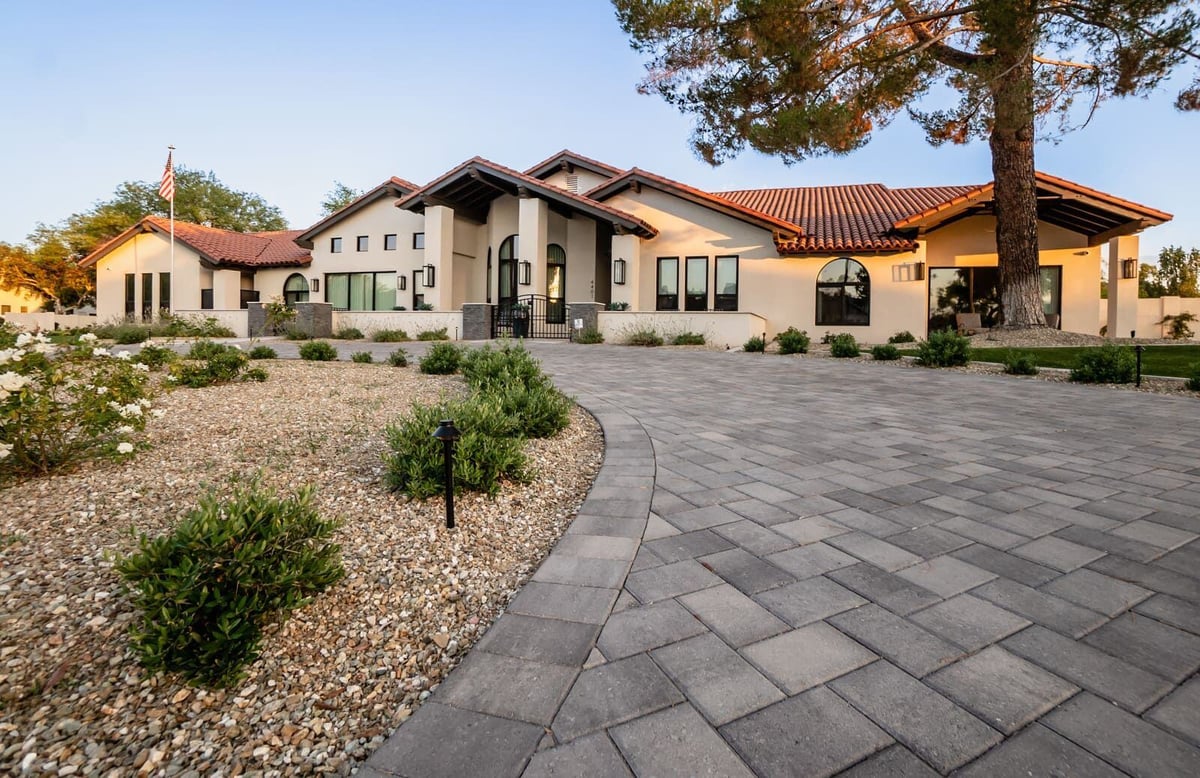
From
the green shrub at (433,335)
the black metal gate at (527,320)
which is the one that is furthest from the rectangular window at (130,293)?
the black metal gate at (527,320)

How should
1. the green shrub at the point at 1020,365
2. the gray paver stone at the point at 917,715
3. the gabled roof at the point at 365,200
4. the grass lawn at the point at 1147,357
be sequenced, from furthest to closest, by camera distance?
the gabled roof at the point at 365,200, the green shrub at the point at 1020,365, the grass lawn at the point at 1147,357, the gray paver stone at the point at 917,715

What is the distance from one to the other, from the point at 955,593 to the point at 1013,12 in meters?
11.1

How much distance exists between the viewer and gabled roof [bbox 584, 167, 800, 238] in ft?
51.2

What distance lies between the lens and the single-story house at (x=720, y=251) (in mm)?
15086

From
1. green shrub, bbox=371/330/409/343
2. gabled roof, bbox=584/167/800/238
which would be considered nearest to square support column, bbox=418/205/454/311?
green shrub, bbox=371/330/409/343

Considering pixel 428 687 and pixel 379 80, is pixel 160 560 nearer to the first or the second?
pixel 428 687

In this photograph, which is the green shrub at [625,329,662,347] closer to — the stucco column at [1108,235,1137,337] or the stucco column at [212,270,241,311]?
the stucco column at [1108,235,1137,337]

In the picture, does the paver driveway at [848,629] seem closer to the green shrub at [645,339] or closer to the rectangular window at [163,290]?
the green shrub at [645,339]

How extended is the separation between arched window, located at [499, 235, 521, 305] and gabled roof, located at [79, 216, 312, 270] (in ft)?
28.4

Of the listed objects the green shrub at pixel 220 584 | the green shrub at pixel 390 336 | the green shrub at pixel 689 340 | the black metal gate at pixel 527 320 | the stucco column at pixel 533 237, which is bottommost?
the green shrub at pixel 220 584

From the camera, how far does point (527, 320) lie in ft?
54.2

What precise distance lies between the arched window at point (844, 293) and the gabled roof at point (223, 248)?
1910 cm

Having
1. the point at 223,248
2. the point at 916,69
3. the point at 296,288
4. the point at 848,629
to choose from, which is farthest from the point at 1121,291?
the point at 223,248

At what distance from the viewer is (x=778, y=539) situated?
2.54 meters
